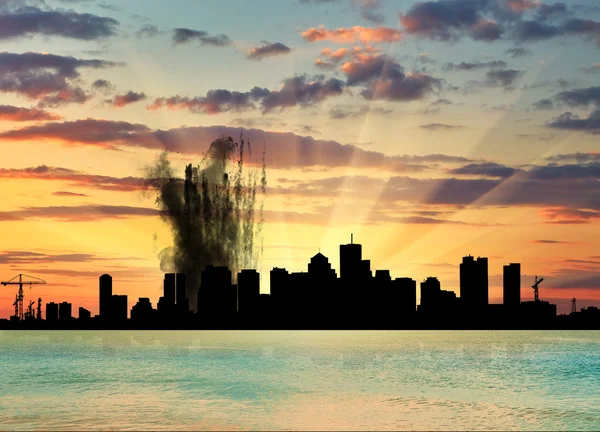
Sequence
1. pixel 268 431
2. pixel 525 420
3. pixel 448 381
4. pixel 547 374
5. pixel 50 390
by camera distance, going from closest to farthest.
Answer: pixel 268 431
pixel 525 420
pixel 50 390
pixel 448 381
pixel 547 374

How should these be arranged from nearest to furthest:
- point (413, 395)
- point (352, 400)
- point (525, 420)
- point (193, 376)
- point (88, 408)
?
point (525, 420)
point (88, 408)
point (352, 400)
point (413, 395)
point (193, 376)

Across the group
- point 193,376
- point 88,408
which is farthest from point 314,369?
point 88,408

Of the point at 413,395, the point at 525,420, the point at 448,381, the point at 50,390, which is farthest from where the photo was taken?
the point at 448,381

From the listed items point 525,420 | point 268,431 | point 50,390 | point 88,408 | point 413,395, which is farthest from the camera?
point 50,390

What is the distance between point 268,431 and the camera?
81.6m

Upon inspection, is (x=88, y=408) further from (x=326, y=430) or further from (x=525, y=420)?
(x=525, y=420)

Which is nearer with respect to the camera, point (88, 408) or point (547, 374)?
point (88, 408)

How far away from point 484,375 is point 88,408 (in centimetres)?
8457

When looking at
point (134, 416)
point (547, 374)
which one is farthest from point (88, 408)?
point (547, 374)

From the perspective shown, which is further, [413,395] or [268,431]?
Answer: [413,395]

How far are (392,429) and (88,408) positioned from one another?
38.6 m

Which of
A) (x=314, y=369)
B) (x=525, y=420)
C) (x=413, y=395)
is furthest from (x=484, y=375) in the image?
(x=525, y=420)

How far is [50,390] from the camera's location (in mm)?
129875

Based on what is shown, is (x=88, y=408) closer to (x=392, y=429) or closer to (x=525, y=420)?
(x=392, y=429)
